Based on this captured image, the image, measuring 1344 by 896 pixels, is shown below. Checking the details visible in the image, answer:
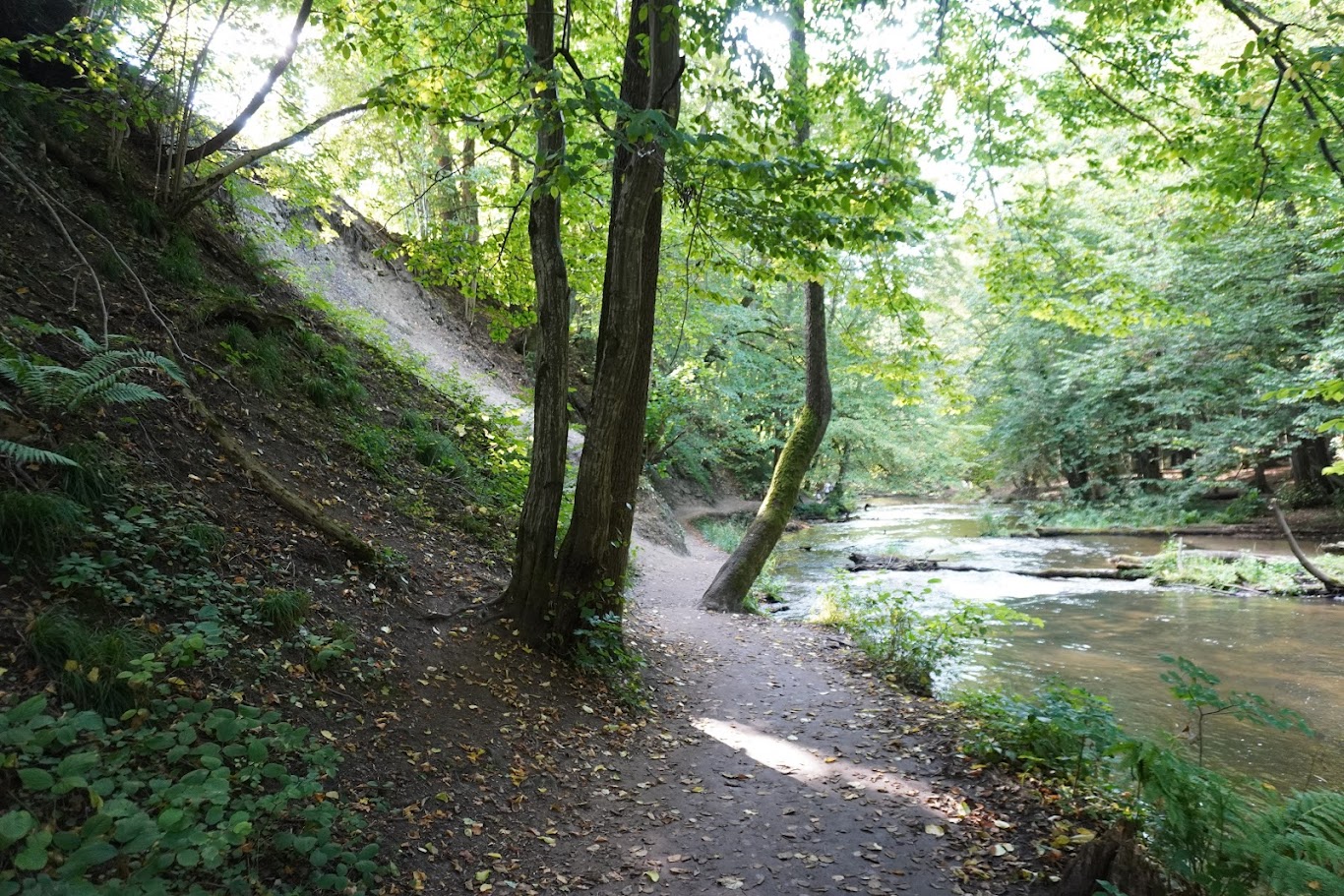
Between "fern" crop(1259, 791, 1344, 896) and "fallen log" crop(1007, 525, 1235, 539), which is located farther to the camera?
"fallen log" crop(1007, 525, 1235, 539)

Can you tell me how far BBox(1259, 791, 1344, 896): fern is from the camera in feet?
9.44

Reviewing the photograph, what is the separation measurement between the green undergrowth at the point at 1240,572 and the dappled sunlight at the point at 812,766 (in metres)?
12.7

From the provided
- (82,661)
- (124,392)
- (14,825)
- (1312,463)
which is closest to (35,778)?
(14,825)

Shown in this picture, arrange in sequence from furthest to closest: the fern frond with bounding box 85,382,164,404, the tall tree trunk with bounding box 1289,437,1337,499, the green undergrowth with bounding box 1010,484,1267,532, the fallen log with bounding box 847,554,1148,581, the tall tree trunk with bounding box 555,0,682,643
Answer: the green undergrowth with bounding box 1010,484,1267,532 < the tall tree trunk with bounding box 1289,437,1337,499 < the fallen log with bounding box 847,554,1148,581 < the tall tree trunk with bounding box 555,0,682,643 < the fern frond with bounding box 85,382,164,404

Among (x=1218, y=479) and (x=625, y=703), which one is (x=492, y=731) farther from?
(x=1218, y=479)

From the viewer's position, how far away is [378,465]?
23.9 ft

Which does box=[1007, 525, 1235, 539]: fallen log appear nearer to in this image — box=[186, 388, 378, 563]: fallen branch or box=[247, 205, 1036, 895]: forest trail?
box=[247, 205, 1036, 895]: forest trail

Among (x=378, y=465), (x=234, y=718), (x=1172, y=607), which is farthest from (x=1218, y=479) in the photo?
(x=234, y=718)

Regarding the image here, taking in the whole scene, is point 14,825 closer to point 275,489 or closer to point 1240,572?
point 275,489

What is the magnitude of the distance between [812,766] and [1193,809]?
7.88 feet

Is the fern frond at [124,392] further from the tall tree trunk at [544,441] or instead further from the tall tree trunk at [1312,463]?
the tall tree trunk at [1312,463]

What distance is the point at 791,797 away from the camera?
4.63 metres

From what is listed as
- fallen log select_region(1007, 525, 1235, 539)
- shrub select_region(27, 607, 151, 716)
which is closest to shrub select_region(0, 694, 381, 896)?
shrub select_region(27, 607, 151, 716)

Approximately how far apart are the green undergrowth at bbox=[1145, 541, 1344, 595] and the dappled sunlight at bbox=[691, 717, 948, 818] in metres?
12.7
